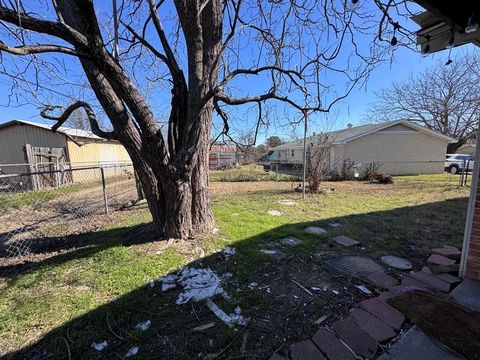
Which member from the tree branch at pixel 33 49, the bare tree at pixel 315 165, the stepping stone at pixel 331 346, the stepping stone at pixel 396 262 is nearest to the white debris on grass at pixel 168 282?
the stepping stone at pixel 331 346

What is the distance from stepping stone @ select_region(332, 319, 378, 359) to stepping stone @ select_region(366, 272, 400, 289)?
0.82m

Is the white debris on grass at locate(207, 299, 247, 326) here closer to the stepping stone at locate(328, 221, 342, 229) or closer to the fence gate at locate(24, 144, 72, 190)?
the stepping stone at locate(328, 221, 342, 229)

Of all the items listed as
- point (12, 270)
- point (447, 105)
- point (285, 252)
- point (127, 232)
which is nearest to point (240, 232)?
point (285, 252)

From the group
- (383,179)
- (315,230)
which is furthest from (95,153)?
(383,179)

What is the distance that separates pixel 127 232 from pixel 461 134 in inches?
1217

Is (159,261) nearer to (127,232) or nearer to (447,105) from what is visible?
(127,232)

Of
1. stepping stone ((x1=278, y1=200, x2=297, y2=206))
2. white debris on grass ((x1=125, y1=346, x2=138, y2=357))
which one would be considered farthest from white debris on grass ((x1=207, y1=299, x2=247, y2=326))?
stepping stone ((x1=278, y1=200, x2=297, y2=206))

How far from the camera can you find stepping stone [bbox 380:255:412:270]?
3.03 metres

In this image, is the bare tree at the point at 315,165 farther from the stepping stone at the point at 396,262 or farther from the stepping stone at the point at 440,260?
the stepping stone at the point at 440,260

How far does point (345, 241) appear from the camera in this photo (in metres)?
3.90

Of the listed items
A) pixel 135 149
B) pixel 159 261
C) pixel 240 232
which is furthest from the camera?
pixel 240 232

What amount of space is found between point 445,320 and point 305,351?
1.25 m

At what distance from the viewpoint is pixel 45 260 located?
138 inches

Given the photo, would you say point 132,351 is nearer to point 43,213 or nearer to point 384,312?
point 384,312
